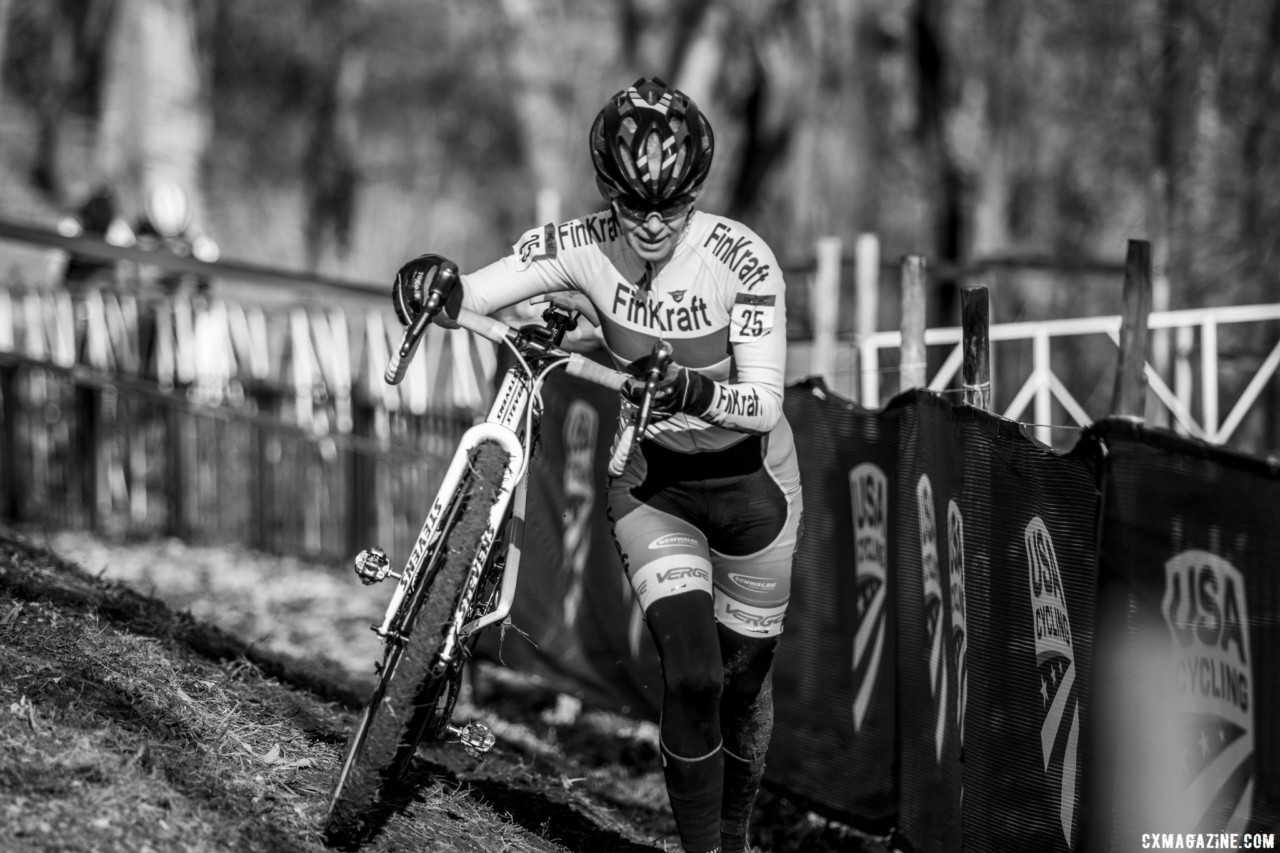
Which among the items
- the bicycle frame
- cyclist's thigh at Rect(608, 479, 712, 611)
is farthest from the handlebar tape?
cyclist's thigh at Rect(608, 479, 712, 611)

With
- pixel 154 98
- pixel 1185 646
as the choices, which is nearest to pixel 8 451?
pixel 1185 646

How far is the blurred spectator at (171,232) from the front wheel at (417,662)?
9325 mm

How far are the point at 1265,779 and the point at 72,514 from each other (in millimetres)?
10581

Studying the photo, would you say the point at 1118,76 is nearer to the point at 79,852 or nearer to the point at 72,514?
the point at 72,514

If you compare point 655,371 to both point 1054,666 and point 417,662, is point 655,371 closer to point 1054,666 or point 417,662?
point 417,662

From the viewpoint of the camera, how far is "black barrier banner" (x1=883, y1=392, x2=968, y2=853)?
5066 mm

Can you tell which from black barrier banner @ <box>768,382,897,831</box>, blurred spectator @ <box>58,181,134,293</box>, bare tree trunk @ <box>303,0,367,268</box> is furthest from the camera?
bare tree trunk @ <box>303,0,367,268</box>

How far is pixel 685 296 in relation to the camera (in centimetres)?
457

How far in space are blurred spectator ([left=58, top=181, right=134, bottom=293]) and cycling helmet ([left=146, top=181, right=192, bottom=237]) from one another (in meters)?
0.27

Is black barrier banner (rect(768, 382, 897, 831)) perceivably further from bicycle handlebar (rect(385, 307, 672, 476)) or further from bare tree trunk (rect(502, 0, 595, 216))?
bare tree trunk (rect(502, 0, 595, 216))

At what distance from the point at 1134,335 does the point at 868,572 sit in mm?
1982

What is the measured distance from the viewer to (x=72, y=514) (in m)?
12.1

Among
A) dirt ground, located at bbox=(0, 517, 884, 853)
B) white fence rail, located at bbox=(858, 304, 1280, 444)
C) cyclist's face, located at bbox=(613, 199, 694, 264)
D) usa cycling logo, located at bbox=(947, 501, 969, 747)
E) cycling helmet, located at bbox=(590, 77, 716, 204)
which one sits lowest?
dirt ground, located at bbox=(0, 517, 884, 853)

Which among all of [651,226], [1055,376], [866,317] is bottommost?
[1055,376]
